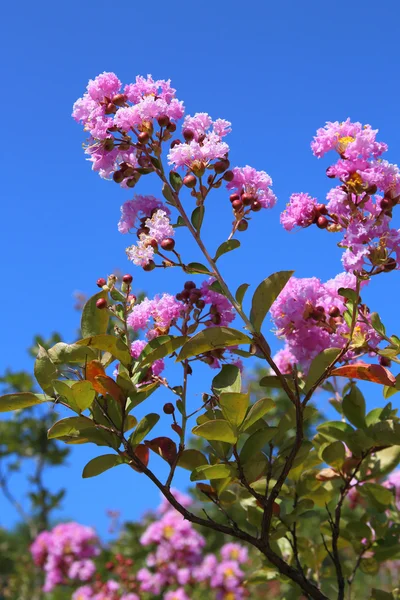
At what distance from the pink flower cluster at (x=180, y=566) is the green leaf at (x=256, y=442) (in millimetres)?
2649

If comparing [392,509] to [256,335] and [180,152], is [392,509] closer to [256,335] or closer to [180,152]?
[256,335]

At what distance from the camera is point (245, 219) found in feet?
4.84

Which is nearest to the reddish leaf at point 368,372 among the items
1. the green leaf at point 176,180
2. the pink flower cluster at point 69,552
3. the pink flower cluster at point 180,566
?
the green leaf at point 176,180

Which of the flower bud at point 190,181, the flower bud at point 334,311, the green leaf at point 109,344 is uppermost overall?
the flower bud at point 190,181

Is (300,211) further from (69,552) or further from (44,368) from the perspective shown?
(69,552)

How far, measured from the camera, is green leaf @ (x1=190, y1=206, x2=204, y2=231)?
1.36m

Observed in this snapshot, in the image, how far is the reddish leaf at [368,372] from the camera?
51.0 inches

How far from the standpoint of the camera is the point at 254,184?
4.93ft

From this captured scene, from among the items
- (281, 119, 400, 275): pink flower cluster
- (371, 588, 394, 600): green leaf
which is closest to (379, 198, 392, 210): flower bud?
(281, 119, 400, 275): pink flower cluster

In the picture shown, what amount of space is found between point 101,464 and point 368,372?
0.57 m

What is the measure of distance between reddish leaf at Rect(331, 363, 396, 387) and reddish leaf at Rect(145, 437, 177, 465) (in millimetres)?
374

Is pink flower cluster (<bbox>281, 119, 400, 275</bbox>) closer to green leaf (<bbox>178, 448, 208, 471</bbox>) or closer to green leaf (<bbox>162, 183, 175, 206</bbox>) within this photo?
green leaf (<bbox>162, 183, 175, 206</bbox>)

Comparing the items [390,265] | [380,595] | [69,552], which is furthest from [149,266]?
[69,552]

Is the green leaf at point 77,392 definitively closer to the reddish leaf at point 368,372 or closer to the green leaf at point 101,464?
the green leaf at point 101,464
